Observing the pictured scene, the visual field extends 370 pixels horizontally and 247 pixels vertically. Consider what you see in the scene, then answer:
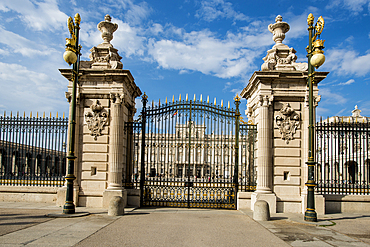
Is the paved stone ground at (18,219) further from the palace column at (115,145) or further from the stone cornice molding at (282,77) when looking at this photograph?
the stone cornice molding at (282,77)

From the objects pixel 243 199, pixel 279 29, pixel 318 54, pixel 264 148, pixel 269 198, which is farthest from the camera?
pixel 279 29

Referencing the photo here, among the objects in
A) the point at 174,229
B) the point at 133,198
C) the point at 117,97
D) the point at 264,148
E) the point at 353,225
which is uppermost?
the point at 117,97

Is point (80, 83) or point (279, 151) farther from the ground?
point (80, 83)

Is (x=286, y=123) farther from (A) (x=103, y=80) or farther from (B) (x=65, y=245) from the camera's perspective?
(B) (x=65, y=245)

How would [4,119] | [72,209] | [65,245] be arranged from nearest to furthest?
[65,245] → [72,209] → [4,119]

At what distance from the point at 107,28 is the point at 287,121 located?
31.8 ft

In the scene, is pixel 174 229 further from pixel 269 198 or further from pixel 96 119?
pixel 96 119

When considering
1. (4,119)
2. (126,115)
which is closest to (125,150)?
(126,115)

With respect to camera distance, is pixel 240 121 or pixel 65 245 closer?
pixel 65 245

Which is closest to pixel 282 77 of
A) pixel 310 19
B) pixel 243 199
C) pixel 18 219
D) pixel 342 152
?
pixel 310 19

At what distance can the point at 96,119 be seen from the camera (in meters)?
13.5

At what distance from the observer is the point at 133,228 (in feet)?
30.1

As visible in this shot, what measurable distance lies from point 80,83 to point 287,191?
10.7 meters

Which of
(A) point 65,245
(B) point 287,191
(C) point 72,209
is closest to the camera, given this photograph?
(A) point 65,245
